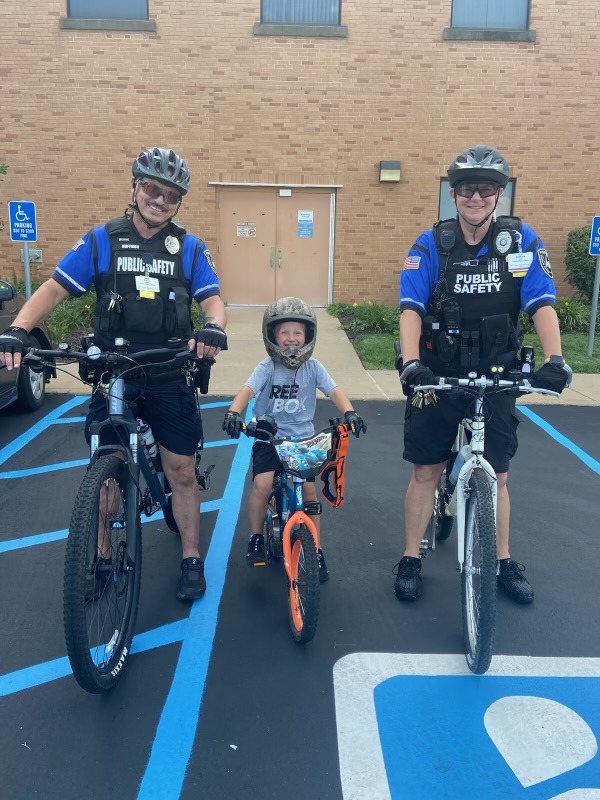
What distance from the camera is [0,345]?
2764 millimetres

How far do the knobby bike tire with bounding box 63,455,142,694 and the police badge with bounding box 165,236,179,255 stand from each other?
3.35ft

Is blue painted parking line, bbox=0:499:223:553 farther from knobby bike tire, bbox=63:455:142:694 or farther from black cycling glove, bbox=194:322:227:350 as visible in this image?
black cycling glove, bbox=194:322:227:350

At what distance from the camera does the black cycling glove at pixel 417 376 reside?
2.99 metres

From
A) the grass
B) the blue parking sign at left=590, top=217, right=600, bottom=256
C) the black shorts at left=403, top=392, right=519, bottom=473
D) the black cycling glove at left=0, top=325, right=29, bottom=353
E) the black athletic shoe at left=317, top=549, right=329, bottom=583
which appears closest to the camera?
the black cycling glove at left=0, top=325, right=29, bottom=353

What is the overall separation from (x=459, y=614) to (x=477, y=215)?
6.37 feet

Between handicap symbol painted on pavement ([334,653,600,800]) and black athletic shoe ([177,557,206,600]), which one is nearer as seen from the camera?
handicap symbol painted on pavement ([334,653,600,800])

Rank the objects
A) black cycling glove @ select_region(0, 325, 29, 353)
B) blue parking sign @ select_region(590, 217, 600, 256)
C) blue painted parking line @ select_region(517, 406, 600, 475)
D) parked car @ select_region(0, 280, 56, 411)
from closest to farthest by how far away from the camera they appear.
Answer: black cycling glove @ select_region(0, 325, 29, 353) → blue painted parking line @ select_region(517, 406, 600, 475) → parked car @ select_region(0, 280, 56, 411) → blue parking sign @ select_region(590, 217, 600, 256)

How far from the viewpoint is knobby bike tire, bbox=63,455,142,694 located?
8.09 feet

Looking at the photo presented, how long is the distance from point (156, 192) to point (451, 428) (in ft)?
5.92

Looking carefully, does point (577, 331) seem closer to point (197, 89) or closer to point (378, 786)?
point (197, 89)

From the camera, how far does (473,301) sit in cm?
324

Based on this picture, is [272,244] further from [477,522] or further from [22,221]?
[477,522]

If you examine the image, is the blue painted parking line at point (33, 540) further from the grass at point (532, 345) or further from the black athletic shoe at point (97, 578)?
the grass at point (532, 345)

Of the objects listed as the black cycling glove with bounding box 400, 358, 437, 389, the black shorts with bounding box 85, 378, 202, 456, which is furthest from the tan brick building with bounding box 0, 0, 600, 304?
the black cycling glove with bounding box 400, 358, 437, 389
